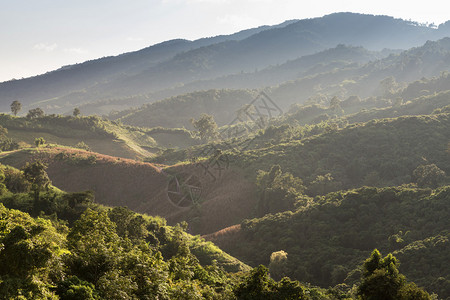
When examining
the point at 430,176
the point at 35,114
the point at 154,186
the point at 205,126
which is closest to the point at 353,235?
the point at 430,176

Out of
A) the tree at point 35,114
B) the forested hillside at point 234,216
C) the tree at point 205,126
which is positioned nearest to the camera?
the forested hillside at point 234,216

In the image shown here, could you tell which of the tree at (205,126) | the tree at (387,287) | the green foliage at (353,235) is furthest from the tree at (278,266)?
the tree at (205,126)

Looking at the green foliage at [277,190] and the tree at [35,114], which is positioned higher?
the tree at [35,114]

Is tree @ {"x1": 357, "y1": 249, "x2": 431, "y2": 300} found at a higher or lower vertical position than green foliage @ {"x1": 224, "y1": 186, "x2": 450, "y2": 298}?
higher

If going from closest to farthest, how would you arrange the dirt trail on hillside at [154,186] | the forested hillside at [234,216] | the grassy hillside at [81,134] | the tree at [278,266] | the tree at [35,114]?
the forested hillside at [234,216] < the tree at [278,266] < the dirt trail on hillside at [154,186] < the grassy hillside at [81,134] < the tree at [35,114]

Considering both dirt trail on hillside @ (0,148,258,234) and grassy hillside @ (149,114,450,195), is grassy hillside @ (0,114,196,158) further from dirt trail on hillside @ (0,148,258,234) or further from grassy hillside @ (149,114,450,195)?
grassy hillside @ (149,114,450,195)

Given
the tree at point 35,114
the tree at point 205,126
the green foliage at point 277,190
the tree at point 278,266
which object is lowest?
the tree at point 278,266

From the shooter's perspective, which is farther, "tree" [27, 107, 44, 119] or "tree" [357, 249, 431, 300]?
"tree" [27, 107, 44, 119]

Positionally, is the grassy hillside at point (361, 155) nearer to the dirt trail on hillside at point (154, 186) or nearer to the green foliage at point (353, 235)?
the dirt trail on hillside at point (154, 186)

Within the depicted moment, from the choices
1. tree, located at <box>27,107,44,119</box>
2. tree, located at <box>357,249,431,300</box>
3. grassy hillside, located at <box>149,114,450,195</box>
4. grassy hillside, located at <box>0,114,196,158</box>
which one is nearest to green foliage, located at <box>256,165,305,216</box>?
grassy hillside, located at <box>149,114,450,195</box>

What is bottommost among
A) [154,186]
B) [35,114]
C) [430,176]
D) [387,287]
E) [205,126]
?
[430,176]

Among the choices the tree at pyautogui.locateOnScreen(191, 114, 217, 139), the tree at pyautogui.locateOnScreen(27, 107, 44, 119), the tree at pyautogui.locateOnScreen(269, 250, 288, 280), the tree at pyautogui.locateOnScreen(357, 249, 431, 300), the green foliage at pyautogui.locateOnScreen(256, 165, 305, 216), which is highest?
the tree at pyautogui.locateOnScreen(27, 107, 44, 119)

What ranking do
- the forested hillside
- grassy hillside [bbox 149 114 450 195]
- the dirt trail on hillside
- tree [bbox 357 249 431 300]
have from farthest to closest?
grassy hillside [bbox 149 114 450 195] → the dirt trail on hillside → tree [bbox 357 249 431 300] → the forested hillside

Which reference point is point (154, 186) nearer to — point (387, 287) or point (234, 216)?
point (234, 216)
